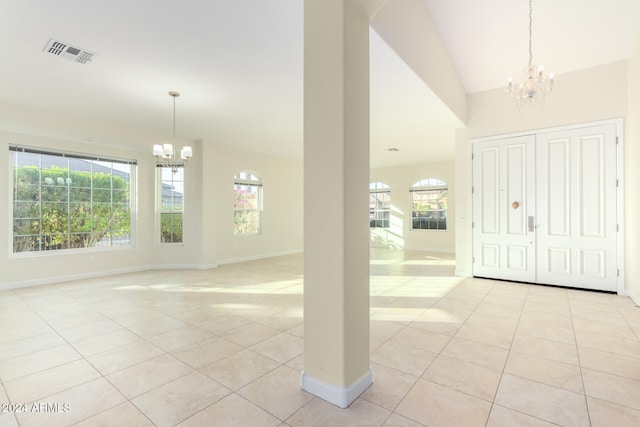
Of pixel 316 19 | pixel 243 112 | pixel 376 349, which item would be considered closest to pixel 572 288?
pixel 376 349

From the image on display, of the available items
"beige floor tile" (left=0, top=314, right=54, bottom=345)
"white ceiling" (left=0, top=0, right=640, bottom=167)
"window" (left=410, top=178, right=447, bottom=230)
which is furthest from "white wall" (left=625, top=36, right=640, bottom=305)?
"beige floor tile" (left=0, top=314, right=54, bottom=345)

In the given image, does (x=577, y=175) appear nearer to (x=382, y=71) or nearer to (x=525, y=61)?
(x=525, y=61)

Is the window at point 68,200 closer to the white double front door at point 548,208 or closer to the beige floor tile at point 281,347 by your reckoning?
the beige floor tile at point 281,347

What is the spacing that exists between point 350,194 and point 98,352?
2.57 metres

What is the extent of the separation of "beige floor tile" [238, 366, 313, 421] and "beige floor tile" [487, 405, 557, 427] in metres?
1.08

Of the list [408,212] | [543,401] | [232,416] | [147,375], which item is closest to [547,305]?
[543,401]

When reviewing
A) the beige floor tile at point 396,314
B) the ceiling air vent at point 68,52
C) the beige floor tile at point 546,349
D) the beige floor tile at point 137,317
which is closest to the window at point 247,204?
the beige floor tile at point 137,317

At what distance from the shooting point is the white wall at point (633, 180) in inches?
147

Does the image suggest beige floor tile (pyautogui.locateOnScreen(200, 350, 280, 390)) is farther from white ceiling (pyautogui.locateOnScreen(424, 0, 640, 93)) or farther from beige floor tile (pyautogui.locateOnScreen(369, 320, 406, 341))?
white ceiling (pyautogui.locateOnScreen(424, 0, 640, 93))

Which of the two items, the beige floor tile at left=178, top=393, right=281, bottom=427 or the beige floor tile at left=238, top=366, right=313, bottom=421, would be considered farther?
the beige floor tile at left=238, top=366, right=313, bottom=421

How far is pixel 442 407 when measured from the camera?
1858mm

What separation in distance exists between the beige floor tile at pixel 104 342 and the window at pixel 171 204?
150 inches

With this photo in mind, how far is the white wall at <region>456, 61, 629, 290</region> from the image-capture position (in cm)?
426

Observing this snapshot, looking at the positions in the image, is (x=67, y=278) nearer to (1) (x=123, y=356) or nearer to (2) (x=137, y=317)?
(2) (x=137, y=317)
